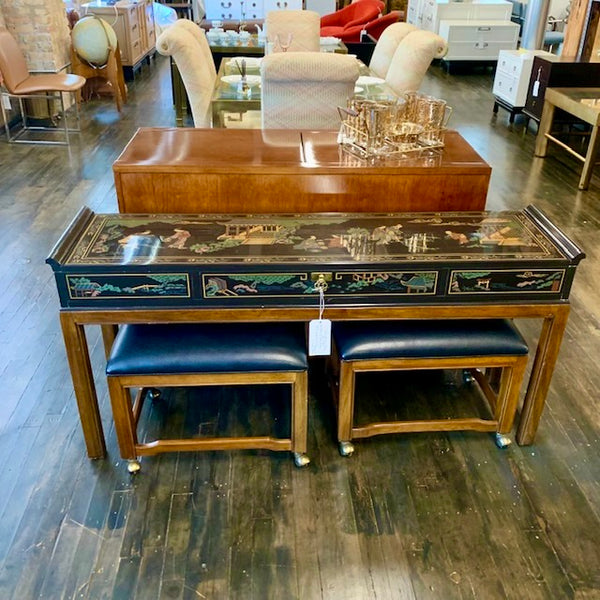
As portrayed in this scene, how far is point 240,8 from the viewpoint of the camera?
873 cm

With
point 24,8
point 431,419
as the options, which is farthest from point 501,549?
point 24,8

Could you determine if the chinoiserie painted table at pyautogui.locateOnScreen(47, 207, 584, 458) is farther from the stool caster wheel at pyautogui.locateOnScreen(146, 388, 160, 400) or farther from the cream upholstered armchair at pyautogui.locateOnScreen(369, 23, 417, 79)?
the cream upholstered armchair at pyautogui.locateOnScreen(369, 23, 417, 79)

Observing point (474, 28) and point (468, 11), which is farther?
point (468, 11)

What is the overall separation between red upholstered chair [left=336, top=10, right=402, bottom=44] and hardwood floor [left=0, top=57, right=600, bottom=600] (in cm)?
537

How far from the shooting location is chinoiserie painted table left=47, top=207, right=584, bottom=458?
1.68m

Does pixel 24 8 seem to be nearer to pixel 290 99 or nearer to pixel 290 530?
pixel 290 99

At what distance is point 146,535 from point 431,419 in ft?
3.43

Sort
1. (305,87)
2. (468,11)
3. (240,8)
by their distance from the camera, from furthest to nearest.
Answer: (240,8) → (468,11) → (305,87)

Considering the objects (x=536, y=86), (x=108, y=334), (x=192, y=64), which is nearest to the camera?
(x=108, y=334)

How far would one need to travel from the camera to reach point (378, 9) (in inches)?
295

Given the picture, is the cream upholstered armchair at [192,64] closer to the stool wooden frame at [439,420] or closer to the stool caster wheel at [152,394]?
the stool caster wheel at [152,394]

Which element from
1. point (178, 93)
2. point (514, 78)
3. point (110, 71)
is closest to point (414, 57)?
point (514, 78)

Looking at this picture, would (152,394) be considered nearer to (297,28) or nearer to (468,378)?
(468,378)

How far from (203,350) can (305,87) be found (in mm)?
1524
